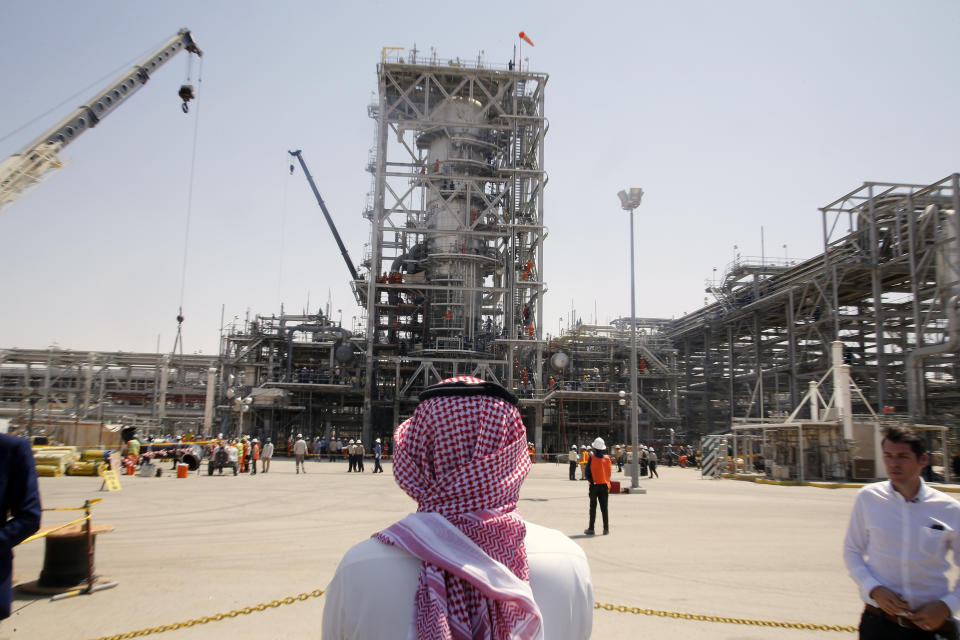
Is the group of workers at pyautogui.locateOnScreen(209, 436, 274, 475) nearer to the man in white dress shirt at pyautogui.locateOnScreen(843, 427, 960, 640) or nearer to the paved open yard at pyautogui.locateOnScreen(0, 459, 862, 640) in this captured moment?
the paved open yard at pyautogui.locateOnScreen(0, 459, 862, 640)

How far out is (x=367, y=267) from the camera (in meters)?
47.6

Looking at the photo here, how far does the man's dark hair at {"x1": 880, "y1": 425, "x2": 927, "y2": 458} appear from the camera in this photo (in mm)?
3781

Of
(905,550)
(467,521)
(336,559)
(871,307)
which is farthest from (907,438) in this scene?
(871,307)

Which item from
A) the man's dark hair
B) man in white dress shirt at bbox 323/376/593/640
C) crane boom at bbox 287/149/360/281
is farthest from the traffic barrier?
crane boom at bbox 287/149/360/281

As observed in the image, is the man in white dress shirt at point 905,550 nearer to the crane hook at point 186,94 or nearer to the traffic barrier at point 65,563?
the traffic barrier at point 65,563

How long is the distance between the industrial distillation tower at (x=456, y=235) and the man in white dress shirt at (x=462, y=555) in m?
40.8

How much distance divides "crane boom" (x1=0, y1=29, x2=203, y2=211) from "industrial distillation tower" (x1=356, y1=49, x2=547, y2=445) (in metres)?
18.5

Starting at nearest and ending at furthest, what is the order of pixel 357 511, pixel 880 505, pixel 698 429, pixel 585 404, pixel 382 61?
pixel 880 505 → pixel 357 511 → pixel 382 61 → pixel 585 404 → pixel 698 429

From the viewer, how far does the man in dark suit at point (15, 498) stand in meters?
3.98

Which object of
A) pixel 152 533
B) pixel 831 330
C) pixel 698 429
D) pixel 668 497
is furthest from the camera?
pixel 698 429

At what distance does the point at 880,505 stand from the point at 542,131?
4721 centimetres

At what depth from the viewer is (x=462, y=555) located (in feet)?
7.10

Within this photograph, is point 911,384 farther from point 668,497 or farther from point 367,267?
point 367,267

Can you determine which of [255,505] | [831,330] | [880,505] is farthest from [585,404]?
[880,505]
